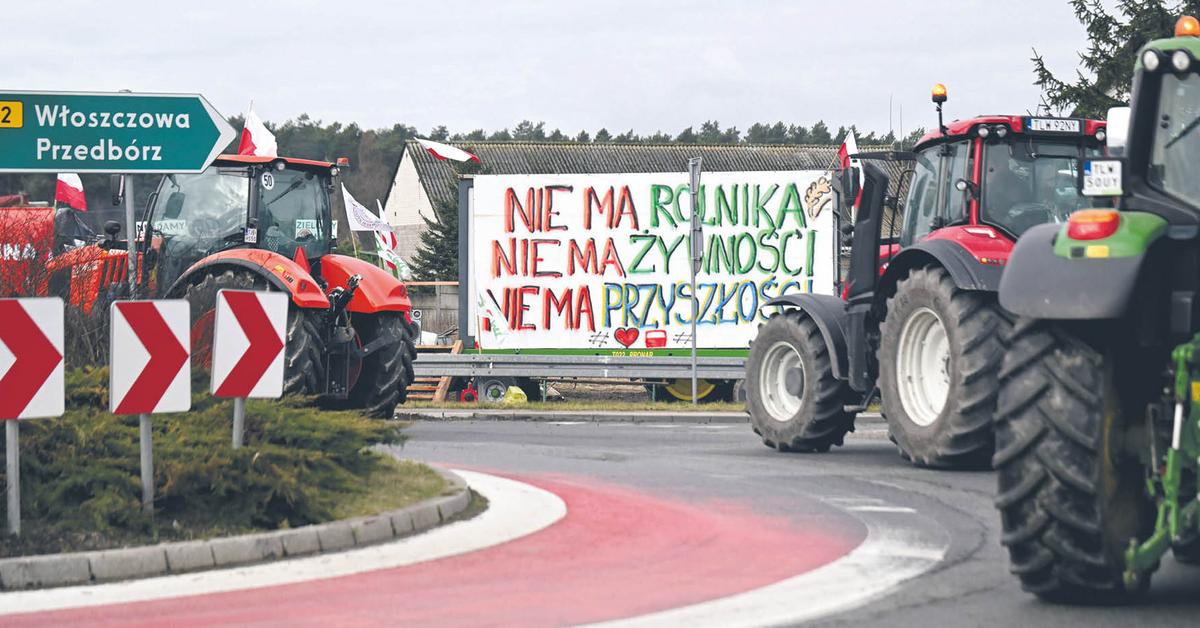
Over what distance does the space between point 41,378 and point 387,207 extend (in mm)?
63593

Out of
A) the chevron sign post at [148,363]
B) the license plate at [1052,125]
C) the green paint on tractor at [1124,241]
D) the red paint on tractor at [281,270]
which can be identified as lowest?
the chevron sign post at [148,363]

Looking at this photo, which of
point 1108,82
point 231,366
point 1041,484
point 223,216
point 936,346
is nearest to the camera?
point 1041,484

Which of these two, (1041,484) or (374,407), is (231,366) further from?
(374,407)

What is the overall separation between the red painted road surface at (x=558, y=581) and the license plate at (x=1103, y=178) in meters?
2.48

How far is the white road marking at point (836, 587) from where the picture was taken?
23.8 ft

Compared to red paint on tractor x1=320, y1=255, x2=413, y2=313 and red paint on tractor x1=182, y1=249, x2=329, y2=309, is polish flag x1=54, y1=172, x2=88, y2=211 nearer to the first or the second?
red paint on tractor x1=320, y1=255, x2=413, y2=313

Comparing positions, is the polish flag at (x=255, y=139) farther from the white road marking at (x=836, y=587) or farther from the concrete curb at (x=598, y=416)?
the white road marking at (x=836, y=587)

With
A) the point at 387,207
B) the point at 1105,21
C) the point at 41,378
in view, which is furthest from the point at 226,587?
the point at 387,207

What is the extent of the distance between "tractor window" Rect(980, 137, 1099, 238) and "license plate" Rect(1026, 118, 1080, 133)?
0.39 ft

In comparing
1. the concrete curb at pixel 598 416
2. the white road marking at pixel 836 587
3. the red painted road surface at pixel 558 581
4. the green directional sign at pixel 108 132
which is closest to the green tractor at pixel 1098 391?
the white road marking at pixel 836 587

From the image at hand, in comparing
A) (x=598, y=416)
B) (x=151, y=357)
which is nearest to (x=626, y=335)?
(x=598, y=416)

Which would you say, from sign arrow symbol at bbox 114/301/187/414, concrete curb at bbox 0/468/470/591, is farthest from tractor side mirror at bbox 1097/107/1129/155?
sign arrow symbol at bbox 114/301/187/414

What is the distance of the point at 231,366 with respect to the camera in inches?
407

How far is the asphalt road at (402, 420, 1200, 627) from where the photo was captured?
7.29 meters
